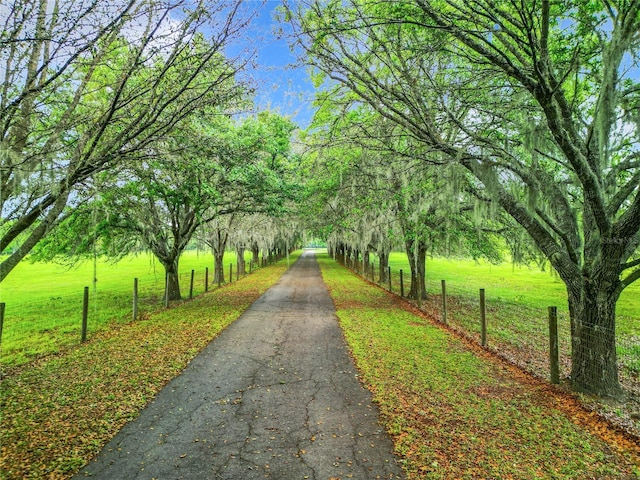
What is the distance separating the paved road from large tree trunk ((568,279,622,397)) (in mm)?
3263

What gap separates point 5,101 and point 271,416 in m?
4.51

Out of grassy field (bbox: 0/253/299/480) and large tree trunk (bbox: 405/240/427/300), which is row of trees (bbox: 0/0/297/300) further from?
large tree trunk (bbox: 405/240/427/300)

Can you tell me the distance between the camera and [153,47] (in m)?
4.14

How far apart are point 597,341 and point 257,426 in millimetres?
4818

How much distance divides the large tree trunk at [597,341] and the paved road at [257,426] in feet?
10.7

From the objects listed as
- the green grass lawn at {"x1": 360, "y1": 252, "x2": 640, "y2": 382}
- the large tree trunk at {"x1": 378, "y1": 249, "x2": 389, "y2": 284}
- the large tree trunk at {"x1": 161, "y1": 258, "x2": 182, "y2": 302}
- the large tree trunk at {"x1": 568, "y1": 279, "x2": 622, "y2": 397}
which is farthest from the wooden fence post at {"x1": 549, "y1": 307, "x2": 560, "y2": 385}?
the large tree trunk at {"x1": 378, "y1": 249, "x2": 389, "y2": 284}

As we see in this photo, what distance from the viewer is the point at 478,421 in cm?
405

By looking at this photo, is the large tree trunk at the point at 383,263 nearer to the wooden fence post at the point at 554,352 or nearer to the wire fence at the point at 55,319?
the wire fence at the point at 55,319

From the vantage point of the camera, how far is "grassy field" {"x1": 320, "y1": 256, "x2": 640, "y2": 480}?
10.6 ft

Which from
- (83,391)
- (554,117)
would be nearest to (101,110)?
(83,391)

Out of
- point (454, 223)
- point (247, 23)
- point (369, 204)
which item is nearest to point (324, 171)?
point (369, 204)

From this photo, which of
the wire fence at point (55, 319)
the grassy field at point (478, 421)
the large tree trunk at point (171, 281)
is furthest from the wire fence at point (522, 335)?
the large tree trunk at point (171, 281)

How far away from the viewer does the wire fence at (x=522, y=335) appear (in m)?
6.50

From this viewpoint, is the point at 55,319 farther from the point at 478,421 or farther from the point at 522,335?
the point at 522,335
